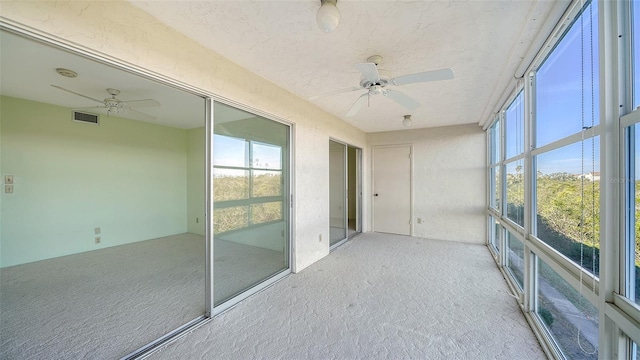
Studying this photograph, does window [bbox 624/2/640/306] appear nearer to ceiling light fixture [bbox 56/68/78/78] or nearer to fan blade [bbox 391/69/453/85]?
A: fan blade [bbox 391/69/453/85]

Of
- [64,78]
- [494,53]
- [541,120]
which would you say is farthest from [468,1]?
[64,78]

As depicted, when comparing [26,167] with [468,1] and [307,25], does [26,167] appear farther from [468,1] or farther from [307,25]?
[468,1]

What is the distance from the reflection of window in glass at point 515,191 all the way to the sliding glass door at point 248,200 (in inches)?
105

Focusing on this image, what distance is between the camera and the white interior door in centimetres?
513

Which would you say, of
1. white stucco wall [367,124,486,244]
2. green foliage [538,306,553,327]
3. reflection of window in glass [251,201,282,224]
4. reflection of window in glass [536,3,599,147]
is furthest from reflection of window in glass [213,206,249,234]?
white stucco wall [367,124,486,244]

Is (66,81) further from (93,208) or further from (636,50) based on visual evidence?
(636,50)

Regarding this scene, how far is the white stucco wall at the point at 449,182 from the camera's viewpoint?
4508 mm

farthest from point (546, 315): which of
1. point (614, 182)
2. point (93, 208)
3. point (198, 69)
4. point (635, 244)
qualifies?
point (93, 208)

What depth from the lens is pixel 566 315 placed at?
160 cm

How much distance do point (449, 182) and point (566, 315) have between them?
3398 millimetres

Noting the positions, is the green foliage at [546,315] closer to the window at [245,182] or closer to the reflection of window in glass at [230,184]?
the window at [245,182]

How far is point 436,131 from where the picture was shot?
15.8 ft

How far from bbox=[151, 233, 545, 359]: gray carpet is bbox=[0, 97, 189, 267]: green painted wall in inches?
140

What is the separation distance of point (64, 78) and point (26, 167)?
1868 mm
